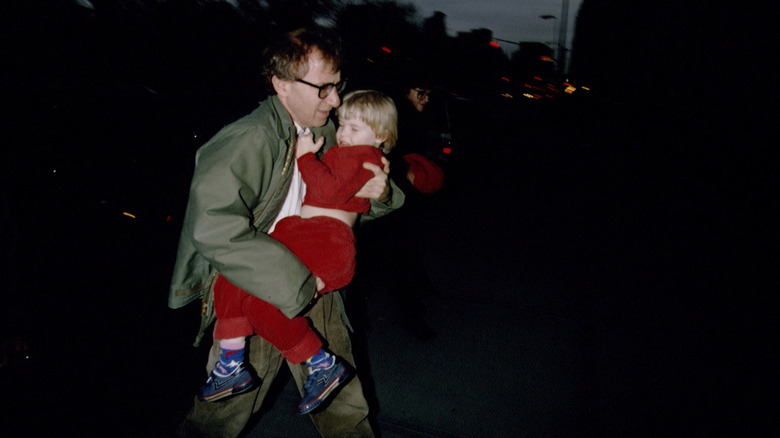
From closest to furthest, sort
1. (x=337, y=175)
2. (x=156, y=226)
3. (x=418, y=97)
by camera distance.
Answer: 1. (x=337, y=175)
2. (x=156, y=226)
3. (x=418, y=97)

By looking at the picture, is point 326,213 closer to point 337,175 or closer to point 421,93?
point 337,175

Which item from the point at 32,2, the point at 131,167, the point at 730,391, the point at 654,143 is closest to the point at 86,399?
the point at 131,167

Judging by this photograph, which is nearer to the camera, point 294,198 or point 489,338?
point 294,198

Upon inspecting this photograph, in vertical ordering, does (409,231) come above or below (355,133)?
below

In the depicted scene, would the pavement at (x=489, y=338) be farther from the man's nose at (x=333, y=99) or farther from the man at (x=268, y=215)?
the man's nose at (x=333, y=99)

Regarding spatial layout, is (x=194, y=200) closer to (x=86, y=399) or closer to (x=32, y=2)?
(x=32, y=2)

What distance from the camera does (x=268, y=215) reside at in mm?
1910

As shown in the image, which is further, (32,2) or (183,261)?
(32,2)

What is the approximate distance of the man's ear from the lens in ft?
6.18

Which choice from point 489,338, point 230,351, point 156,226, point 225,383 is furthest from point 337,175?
point 489,338

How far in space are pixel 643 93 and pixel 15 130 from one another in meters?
23.4

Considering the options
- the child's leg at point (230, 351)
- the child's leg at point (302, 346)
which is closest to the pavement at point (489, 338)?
the child's leg at point (230, 351)

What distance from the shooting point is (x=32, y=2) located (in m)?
2.12

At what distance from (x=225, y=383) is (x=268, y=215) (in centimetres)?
70
